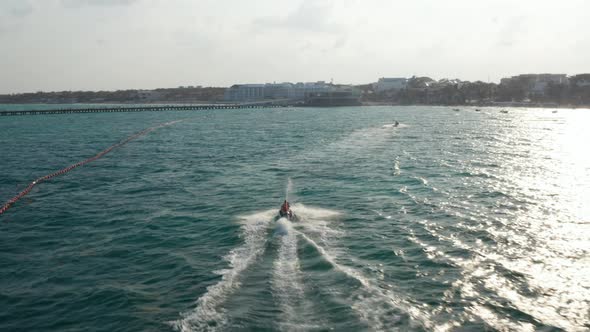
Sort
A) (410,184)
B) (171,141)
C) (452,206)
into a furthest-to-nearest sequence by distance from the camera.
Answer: (171,141) < (410,184) < (452,206)

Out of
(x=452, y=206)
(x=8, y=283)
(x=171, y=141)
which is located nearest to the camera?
(x=8, y=283)

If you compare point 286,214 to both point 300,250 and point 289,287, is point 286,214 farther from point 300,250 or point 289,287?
point 289,287

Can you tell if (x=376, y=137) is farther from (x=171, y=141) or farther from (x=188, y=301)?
(x=188, y=301)

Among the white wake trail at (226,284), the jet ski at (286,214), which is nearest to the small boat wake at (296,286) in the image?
the white wake trail at (226,284)

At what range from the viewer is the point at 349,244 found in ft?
84.5

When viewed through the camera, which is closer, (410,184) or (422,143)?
(410,184)

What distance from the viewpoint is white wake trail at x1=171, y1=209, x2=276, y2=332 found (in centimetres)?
1672

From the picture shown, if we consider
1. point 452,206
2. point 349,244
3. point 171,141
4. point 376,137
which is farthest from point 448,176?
point 171,141

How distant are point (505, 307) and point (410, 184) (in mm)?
25605

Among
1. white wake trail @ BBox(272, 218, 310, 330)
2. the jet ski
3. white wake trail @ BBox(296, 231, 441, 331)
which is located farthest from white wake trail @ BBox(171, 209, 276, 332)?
white wake trail @ BBox(296, 231, 441, 331)

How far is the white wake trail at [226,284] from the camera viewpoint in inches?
658

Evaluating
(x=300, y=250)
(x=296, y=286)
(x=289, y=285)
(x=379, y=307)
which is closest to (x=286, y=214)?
(x=300, y=250)

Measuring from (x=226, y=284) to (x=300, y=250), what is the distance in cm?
538

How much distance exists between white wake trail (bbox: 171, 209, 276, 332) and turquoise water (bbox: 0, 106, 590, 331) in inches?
3.4
